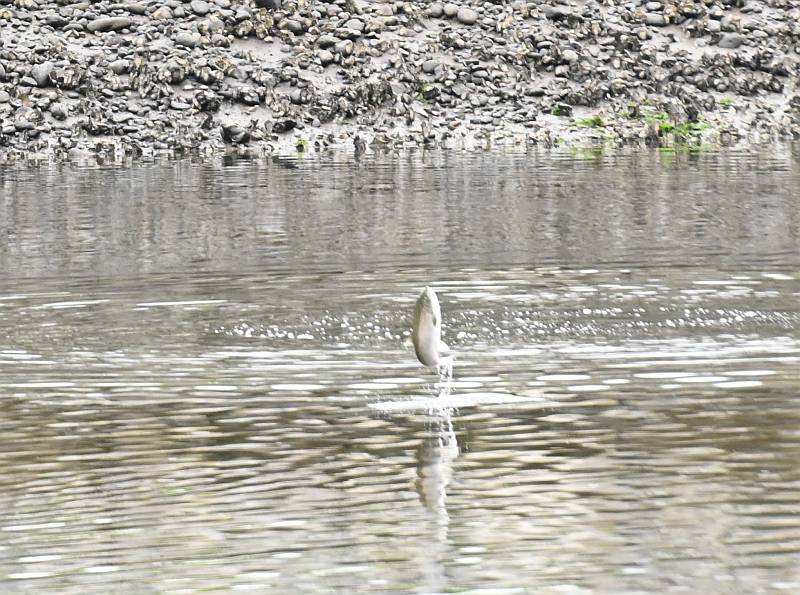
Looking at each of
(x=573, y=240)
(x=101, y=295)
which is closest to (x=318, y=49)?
(x=573, y=240)

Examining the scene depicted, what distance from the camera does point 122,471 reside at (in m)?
8.43

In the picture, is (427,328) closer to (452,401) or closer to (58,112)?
(452,401)

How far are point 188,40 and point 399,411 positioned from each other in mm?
35711

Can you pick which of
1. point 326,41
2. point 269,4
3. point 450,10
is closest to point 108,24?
point 269,4

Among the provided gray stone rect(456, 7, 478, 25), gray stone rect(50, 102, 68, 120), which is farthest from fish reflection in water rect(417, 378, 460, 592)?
gray stone rect(456, 7, 478, 25)

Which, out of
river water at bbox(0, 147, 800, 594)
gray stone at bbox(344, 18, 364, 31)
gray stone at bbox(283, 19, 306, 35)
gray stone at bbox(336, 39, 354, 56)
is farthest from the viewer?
gray stone at bbox(344, 18, 364, 31)

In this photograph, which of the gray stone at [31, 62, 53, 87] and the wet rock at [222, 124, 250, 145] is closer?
the wet rock at [222, 124, 250, 145]

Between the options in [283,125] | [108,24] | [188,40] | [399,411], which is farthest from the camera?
[108,24]

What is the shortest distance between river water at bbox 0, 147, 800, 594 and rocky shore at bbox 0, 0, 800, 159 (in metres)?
20.9

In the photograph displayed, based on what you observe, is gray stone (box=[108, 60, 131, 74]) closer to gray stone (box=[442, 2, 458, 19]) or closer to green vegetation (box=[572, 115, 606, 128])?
gray stone (box=[442, 2, 458, 19])

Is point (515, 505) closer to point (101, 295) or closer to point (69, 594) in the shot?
point (69, 594)

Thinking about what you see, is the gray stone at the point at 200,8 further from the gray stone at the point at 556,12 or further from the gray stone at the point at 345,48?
the gray stone at the point at 556,12

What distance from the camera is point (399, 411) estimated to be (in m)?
9.84

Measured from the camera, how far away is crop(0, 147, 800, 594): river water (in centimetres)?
693
